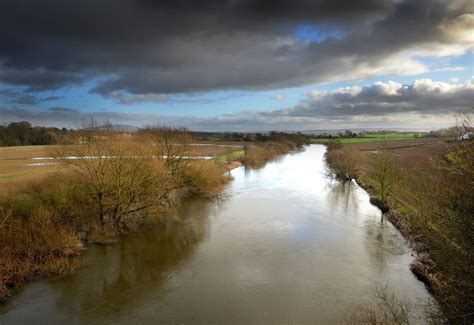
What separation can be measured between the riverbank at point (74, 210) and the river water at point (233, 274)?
0.88 meters

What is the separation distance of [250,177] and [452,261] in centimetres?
3372

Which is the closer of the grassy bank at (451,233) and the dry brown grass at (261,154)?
the grassy bank at (451,233)

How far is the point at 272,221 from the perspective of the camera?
72.8 feet

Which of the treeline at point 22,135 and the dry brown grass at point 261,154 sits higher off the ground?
the treeline at point 22,135

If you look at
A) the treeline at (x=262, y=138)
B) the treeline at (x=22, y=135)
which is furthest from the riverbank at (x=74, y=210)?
the treeline at (x=262, y=138)

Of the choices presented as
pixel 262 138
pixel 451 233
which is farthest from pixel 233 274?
pixel 262 138

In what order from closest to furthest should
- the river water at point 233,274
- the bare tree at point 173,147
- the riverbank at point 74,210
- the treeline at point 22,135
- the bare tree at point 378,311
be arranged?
the bare tree at point 378,311 → the river water at point 233,274 → the riverbank at point 74,210 → the bare tree at point 173,147 → the treeline at point 22,135

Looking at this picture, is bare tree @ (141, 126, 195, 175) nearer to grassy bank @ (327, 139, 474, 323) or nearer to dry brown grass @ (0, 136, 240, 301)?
dry brown grass @ (0, 136, 240, 301)

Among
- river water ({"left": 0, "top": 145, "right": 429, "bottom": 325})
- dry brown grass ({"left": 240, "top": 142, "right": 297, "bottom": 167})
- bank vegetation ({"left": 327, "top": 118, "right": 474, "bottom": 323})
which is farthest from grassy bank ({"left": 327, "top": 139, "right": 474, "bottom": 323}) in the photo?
dry brown grass ({"left": 240, "top": 142, "right": 297, "bottom": 167})

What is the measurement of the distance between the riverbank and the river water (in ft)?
2.88

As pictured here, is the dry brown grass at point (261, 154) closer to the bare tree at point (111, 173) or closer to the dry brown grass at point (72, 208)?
the dry brown grass at point (72, 208)

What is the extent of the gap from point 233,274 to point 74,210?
998 centimetres

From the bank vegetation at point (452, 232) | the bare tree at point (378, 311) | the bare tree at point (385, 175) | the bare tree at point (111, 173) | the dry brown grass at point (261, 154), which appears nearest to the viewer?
the bank vegetation at point (452, 232)

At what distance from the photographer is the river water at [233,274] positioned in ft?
36.7
